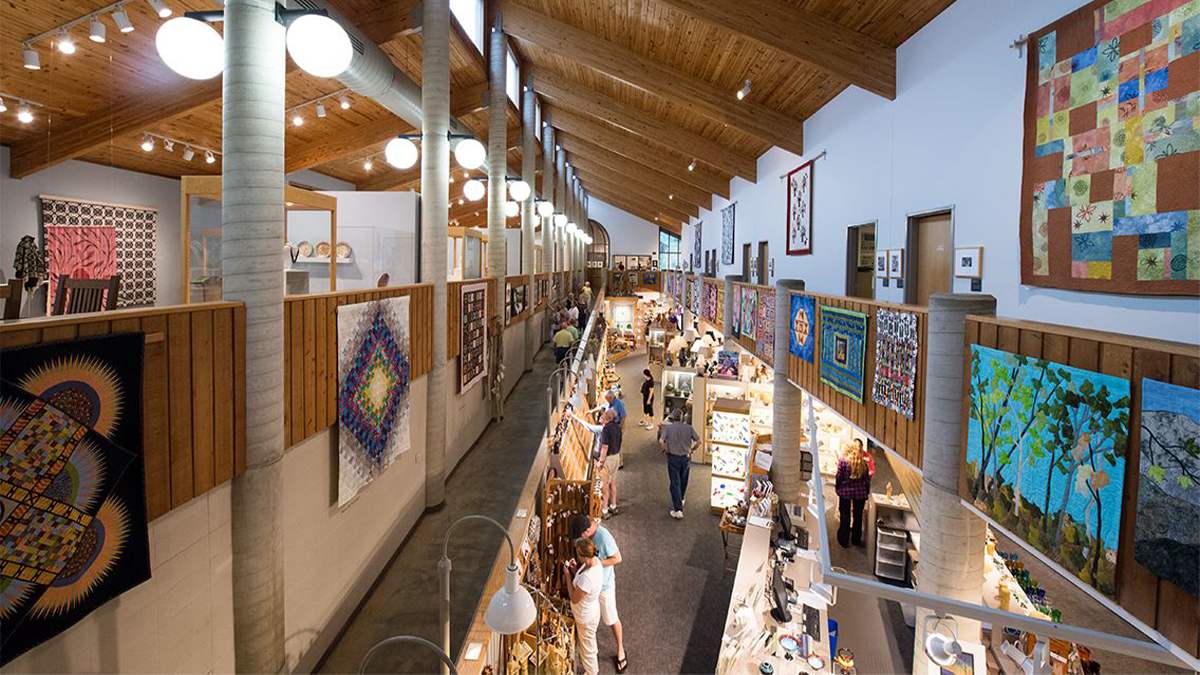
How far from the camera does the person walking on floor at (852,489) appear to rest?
26.4 feet

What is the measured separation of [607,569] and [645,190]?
63.0 feet

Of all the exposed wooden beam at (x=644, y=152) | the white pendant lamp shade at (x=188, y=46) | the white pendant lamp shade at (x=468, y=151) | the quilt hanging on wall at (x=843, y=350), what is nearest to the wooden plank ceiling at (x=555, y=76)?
the white pendant lamp shade at (x=468, y=151)

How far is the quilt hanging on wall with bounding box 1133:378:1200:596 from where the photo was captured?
79.8 inches

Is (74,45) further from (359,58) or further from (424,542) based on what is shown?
(424,542)

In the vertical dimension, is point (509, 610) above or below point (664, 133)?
below

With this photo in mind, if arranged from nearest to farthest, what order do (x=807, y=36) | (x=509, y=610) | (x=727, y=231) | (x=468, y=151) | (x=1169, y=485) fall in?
1. (x=1169, y=485)
2. (x=509, y=610)
3. (x=468, y=151)
4. (x=807, y=36)
5. (x=727, y=231)

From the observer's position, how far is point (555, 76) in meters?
14.1

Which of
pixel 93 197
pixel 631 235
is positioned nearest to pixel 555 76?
pixel 93 197

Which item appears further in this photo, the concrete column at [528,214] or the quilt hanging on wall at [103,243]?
the concrete column at [528,214]

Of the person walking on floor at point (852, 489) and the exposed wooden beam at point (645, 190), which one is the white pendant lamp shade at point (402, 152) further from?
the exposed wooden beam at point (645, 190)

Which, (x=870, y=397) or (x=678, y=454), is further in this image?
(x=678, y=454)

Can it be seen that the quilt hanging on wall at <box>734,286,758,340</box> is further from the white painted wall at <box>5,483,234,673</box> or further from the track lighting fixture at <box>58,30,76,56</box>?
the track lighting fixture at <box>58,30,76,56</box>

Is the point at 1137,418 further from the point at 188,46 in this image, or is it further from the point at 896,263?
the point at 896,263

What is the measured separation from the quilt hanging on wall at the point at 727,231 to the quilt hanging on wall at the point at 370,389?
12575 millimetres
